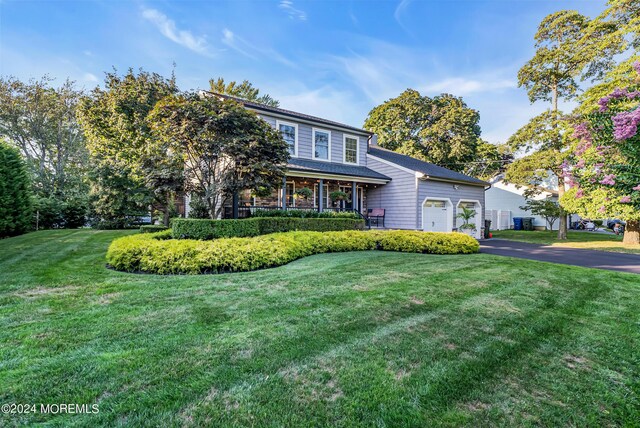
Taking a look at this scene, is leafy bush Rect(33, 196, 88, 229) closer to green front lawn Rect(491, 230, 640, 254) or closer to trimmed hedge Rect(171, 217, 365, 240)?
trimmed hedge Rect(171, 217, 365, 240)

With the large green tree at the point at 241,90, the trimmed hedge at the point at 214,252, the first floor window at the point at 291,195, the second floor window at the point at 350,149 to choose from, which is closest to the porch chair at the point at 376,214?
the second floor window at the point at 350,149

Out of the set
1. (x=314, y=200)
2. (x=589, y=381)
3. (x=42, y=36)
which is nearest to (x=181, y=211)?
(x=314, y=200)

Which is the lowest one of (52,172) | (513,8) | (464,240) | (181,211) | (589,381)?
(589,381)

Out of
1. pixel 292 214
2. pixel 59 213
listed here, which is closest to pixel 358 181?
pixel 292 214

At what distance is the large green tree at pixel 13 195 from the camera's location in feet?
36.6

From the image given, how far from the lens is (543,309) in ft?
13.2

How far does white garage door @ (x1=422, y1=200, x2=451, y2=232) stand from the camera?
565 inches

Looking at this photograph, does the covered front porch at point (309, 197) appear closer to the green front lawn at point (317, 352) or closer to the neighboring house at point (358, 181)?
the neighboring house at point (358, 181)

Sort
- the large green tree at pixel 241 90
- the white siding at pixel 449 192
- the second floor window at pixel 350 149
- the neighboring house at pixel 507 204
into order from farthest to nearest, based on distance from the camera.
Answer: the neighboring house at pixel 507 204 → the large green tree at pixel 241 90 → the second floor window at pixel 350 149 → the white siding at pixel 449 192

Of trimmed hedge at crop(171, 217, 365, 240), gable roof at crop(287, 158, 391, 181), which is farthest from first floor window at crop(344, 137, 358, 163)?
trimmed hedge at crop(171, 217, 365, 240)

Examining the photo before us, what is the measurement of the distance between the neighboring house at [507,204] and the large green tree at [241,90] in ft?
80.9

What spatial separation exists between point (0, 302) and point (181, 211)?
551 inches

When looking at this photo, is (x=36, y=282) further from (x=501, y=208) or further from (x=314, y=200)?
(x=501, y=208)

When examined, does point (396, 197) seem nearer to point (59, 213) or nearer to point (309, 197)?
point (309, 197)
